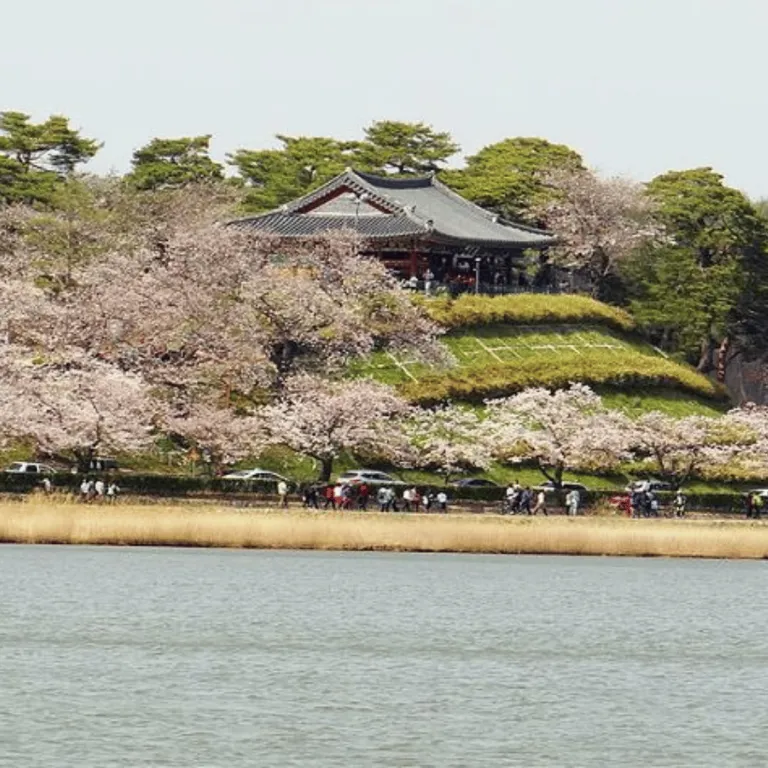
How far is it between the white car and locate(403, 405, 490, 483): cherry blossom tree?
25.6ft

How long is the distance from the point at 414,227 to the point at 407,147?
92.9ft

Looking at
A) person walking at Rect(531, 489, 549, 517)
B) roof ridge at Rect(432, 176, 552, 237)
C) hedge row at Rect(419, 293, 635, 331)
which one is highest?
roof ridge at Rect(432, 176, 552, 237)

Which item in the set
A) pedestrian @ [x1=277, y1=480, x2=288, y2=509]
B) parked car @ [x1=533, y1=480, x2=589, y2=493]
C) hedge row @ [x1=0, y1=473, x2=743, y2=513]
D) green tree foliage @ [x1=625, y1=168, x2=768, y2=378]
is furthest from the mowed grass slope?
pedestrian @ [x1=277, y1=480, x2=288, y2=509]

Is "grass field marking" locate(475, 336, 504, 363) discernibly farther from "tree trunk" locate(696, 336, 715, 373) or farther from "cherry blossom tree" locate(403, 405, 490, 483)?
"tree trunk" locate(696, 336, 715, 373)

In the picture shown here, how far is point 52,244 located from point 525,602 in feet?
178

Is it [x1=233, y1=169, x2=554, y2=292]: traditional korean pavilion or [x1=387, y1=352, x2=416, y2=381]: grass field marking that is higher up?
[x1=233, y1=169, x2=554, y2=292]: traditional korean pavilion

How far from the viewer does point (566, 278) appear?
136625mm

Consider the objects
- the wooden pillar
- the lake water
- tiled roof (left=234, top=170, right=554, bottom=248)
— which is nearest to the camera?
the lake water

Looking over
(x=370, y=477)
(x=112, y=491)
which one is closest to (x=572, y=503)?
(x=370, y=477)

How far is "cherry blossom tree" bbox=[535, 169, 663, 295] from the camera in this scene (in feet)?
423

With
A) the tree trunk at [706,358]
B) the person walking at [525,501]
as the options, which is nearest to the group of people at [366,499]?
the person walking at [525,501]

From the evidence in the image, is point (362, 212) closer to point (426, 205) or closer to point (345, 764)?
point (426, 205)

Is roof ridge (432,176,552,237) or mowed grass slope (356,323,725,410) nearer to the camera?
mowed grass slope (356,323,725,410)

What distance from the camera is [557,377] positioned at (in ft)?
356
